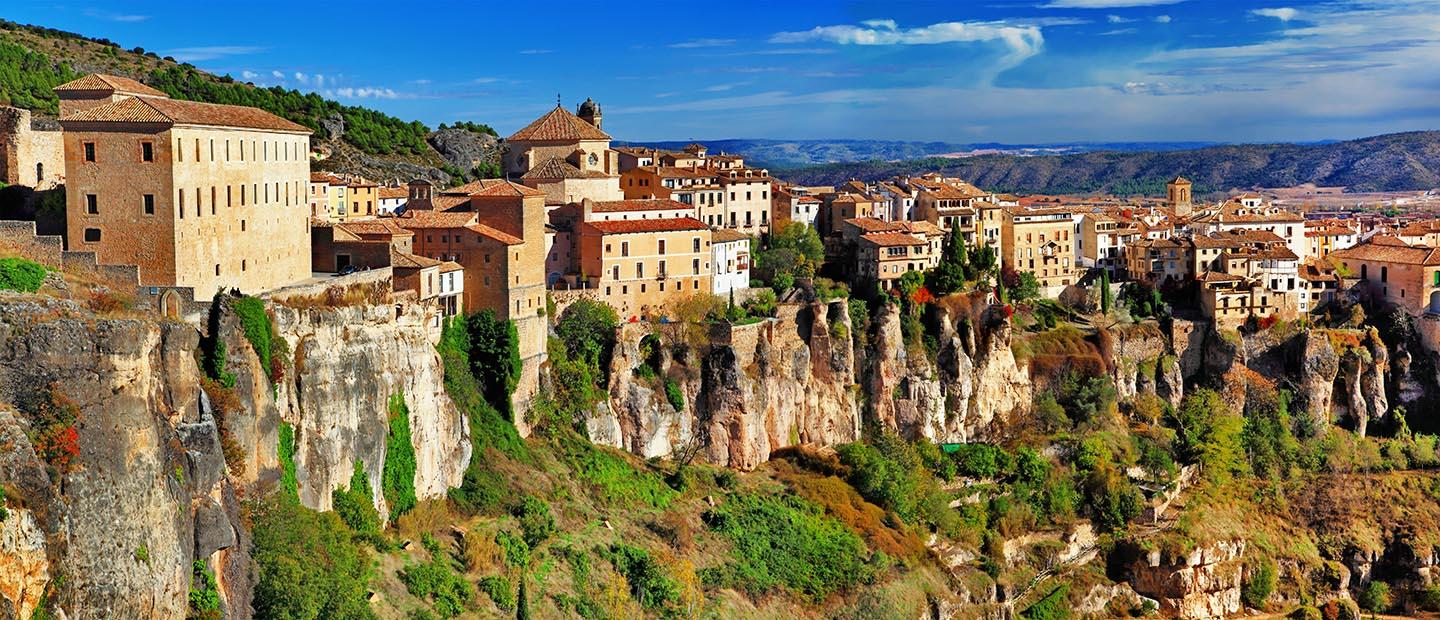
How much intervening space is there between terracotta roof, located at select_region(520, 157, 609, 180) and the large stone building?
21.0 metres

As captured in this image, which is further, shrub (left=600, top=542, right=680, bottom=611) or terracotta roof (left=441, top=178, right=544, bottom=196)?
terracotta roof (left=441, top=178, right=544, bottom=196)

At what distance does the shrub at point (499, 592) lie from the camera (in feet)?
137

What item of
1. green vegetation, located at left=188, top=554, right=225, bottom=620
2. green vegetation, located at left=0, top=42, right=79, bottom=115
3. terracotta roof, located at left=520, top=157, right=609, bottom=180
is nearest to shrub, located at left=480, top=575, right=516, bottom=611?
green vegetation, located at left=188, top=554, right=225, bottom=620

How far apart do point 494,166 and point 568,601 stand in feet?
158

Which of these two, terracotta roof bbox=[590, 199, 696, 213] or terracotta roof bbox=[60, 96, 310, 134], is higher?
terracotta roof bbox=[60, 96, 310, 134]

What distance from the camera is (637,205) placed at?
61.5 m

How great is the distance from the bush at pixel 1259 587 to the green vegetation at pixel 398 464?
3282 cm

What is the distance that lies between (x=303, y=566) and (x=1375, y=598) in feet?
141

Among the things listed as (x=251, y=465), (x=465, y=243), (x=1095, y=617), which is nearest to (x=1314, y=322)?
(x=1095, y=617)

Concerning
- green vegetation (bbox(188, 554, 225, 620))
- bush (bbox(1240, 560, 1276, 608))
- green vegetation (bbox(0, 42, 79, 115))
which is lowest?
bush (bbox(1240, 560, 1276, 608))

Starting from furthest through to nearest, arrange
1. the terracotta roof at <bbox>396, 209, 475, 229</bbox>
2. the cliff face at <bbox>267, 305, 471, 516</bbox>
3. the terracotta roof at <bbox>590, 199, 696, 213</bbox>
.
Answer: the terracotta roof at <bbox>590, 199, 696, 213</bbox> < the terracotta roof at <bbox>396, 209, 475, 229</bbox> < the cliff face at <bbox>267, 305, 471, 516</bbox>

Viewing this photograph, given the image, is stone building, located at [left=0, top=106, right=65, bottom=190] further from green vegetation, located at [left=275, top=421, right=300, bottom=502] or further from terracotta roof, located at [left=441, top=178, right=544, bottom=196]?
terracotta roof, located at [left=441, top=178, right=544, bottom=196]

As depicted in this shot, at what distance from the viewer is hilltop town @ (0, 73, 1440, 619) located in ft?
110

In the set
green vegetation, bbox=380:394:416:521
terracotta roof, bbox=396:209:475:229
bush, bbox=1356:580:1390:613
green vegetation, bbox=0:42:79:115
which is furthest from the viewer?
green vegetation, bbox=0:42:79:115
